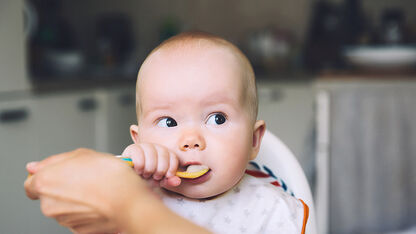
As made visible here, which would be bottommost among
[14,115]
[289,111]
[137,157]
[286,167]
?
[289,111]

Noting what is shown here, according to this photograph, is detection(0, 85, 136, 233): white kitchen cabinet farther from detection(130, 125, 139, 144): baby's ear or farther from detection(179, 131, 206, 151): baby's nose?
detection(179, 131, 206, 151): baby's nose

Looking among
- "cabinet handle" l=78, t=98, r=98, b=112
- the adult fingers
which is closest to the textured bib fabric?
the adult fingers

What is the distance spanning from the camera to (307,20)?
3.09 meters

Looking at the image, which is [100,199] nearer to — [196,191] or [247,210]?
[196,191]

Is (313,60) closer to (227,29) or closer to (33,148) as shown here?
(227,29)

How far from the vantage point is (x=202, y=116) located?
61cm

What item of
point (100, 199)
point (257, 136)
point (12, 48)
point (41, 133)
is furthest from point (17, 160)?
point (100, 199)

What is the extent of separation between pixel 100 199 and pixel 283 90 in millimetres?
2167

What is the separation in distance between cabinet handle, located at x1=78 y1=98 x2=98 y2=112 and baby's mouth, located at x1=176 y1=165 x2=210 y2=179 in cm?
140

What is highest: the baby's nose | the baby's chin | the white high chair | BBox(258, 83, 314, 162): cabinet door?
the baby's nose

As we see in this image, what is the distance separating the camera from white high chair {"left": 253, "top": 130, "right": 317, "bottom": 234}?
0.85 metres

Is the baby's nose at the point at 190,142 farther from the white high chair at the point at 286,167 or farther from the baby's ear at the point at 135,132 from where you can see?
the white high chair at the point at 286,167

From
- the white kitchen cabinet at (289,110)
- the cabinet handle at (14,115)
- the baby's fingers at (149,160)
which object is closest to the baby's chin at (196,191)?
the baby's fingers at (149,160)

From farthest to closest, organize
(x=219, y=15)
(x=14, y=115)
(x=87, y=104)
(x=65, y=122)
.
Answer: (x=219, y=15) < (x=87, y=104) < (x=65, y=122) < (x=14, y=115)
